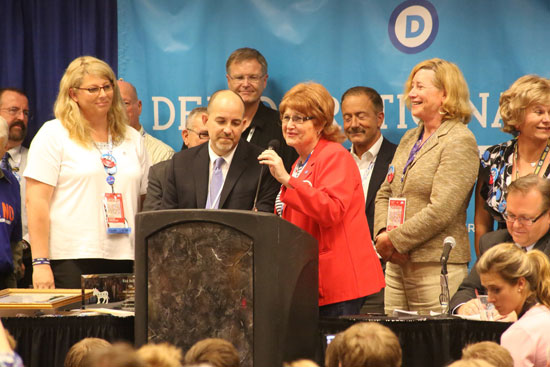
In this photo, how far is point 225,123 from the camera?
4191mm

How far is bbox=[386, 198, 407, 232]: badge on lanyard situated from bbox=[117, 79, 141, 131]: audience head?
207cm

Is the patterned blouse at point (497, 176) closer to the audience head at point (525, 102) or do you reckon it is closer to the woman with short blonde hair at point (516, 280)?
the audience head at point (525, 102)

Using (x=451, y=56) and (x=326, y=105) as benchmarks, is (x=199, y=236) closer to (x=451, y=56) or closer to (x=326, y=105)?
(x=326, y=105)

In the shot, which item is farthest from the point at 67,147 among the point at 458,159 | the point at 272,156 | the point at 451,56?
the point at 451,56

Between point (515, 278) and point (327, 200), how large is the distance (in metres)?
0.81

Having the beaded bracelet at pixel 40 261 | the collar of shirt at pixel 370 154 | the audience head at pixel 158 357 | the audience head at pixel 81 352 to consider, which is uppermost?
the collar of shirt at pixel 370 154

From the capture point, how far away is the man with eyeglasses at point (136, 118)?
5.61 metres

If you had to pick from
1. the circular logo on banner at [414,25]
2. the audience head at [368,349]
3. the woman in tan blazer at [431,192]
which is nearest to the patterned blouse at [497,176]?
the woman in tan blazer at [431,192]

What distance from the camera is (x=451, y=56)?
5.55 m

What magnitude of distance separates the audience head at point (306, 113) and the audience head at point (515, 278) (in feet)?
3.20

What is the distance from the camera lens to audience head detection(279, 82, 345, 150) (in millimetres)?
3764

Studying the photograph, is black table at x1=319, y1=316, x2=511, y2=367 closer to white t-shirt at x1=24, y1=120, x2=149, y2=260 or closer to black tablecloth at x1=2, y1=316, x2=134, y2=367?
black tablecloth at x1=2, y1=316, x2=134, y2=367

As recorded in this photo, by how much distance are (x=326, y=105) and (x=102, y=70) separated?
140 cm

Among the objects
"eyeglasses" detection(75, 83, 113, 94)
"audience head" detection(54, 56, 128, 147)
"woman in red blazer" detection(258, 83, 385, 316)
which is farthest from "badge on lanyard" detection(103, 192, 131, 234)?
"woman in red blazer" detection(258, 83, 385, 316)
